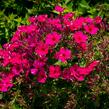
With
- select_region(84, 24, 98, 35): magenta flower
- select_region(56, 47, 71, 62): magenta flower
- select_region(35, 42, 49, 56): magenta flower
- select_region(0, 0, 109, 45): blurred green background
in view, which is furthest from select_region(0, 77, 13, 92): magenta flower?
select_region(0, 0, 109, 45): blurred green background

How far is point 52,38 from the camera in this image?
3781mm

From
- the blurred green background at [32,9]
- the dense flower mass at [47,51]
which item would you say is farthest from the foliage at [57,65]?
the blurred green background at [32,9]

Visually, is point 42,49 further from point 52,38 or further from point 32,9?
point 32,9

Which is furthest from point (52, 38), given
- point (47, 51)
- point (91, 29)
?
Result: point (91, 29)

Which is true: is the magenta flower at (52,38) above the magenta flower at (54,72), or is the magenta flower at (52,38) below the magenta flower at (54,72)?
above

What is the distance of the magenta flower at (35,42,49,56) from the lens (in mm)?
3766

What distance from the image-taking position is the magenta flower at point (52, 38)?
149 inches

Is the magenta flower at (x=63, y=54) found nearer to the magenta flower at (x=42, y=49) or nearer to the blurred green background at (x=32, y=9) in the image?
the magenta flower at (x=42, y=49)

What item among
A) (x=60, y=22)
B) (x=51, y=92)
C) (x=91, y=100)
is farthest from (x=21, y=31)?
(x=91, y=100)

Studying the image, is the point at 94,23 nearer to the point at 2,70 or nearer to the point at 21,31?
the point at 21,31

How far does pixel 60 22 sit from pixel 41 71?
526 mm

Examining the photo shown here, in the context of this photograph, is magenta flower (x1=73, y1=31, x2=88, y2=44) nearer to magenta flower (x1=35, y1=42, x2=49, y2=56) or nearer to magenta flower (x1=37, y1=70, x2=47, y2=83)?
magenta flower (x1=35, y1=42, x2=49, y2=56)

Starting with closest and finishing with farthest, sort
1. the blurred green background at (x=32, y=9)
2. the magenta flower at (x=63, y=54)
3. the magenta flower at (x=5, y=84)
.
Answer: the magenta flower at (x=63, y=54) < the magenta flower at (x=5, y=84) < the blurred green background at (x=32, y=9)

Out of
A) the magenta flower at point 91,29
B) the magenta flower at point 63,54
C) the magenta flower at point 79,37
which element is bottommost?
the magenta flower at point 63,54
